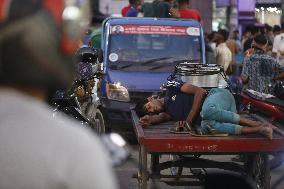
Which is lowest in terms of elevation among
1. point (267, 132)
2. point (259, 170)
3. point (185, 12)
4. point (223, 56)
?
point (223, 56)

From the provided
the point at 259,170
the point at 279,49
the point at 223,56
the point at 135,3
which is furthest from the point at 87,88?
the point at 279,49

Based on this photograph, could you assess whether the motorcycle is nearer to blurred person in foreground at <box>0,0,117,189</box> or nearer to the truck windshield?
the truck windshield

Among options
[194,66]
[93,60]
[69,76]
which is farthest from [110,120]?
[69,76]

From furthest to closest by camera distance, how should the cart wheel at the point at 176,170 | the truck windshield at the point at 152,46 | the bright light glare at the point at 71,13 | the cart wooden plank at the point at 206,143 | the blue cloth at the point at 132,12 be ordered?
the blue cloth at the point at 132,12, the truck windshield at the point at 152,46, the cart wheel at the point at 176,170, the cart wooden plank at the point at 206,143, the bright light glare at the point at 71,13

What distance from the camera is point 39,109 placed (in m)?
1.36

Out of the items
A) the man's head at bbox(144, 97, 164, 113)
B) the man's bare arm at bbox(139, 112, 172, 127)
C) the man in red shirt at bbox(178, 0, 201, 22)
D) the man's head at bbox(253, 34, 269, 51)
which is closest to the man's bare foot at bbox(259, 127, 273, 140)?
the man's bare arm at bbox(139, 112, 172, 127)

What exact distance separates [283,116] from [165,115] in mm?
1862

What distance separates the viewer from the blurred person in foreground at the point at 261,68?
9930mm

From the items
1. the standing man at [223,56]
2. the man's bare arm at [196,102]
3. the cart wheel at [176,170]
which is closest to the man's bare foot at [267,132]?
the man's bare arm at [196,102]

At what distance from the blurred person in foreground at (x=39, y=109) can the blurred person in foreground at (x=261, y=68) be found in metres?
8.66

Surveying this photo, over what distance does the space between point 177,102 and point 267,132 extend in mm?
1066

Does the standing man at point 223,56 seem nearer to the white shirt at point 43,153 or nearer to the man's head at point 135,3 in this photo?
the man's head at point 135,3

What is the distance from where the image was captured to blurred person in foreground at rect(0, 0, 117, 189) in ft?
4.15

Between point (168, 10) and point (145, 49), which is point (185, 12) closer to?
point (168, 10)
